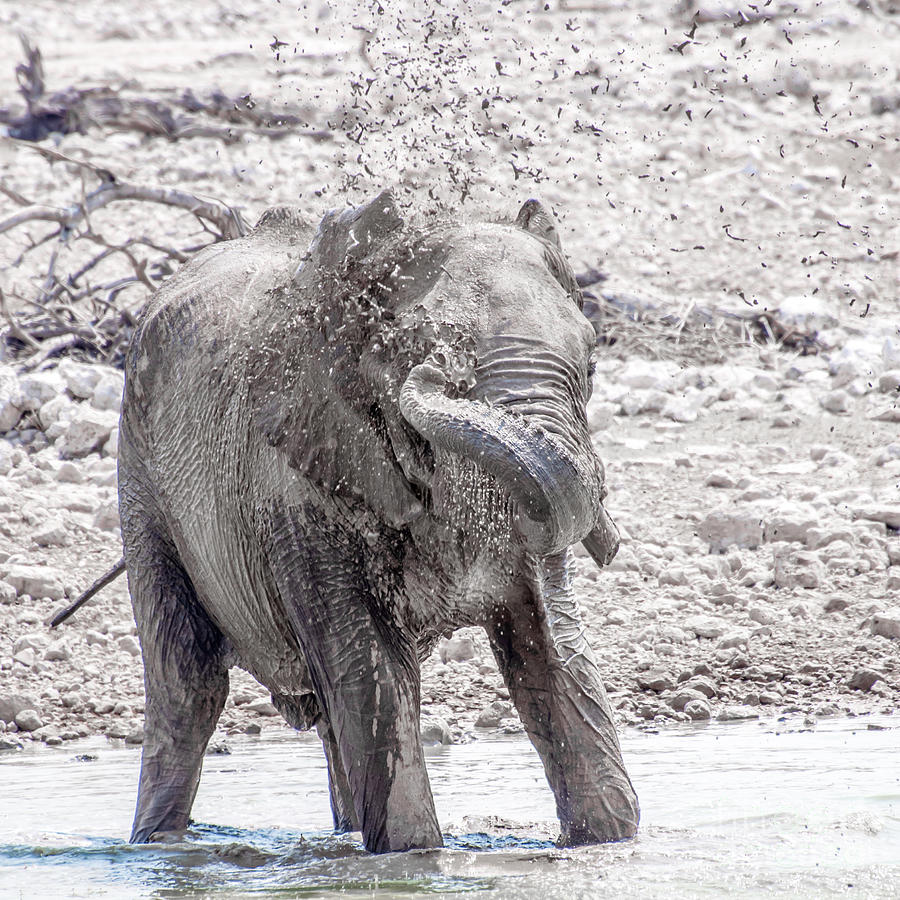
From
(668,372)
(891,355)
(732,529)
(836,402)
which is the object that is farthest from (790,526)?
(891,355)

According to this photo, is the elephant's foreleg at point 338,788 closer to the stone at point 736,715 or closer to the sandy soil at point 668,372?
the sandy soil at point 668,372

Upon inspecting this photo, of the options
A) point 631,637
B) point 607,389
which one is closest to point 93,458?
point 607,389

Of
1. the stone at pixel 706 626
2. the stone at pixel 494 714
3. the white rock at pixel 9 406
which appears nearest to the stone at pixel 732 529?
the stone at pixel 706 626

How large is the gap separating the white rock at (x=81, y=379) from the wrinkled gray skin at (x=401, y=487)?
20.3 ft

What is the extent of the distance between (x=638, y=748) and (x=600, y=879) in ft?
8.03

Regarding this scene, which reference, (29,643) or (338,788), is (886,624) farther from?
(29,643)

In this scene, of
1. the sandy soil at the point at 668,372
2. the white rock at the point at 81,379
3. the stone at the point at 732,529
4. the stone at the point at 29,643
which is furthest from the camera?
the white rock at the point at 81,379

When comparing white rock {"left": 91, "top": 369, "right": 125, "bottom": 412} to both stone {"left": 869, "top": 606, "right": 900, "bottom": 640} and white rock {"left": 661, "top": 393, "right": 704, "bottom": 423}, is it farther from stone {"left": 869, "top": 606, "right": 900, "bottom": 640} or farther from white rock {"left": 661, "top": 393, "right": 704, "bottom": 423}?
stone {"left": 869, "top": 606, "right": 900, "bottom": 640}

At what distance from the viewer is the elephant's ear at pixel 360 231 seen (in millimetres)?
4672

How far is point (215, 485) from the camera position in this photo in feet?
17.8

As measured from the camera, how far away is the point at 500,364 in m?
4.19

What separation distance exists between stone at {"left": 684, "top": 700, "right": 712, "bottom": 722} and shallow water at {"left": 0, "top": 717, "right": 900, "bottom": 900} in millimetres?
166

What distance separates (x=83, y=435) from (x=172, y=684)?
17.4 ft

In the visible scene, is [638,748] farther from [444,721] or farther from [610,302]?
[610,302]
